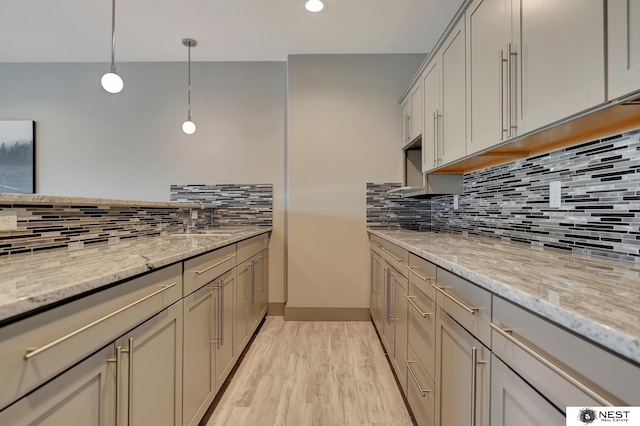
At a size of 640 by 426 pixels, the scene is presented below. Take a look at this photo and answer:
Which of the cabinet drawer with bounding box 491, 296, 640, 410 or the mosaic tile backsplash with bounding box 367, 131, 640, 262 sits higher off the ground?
the mosaic tile backsplash with bounding box 367, 131, 640, 262

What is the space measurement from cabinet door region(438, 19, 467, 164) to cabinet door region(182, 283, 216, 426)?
63.1 inches

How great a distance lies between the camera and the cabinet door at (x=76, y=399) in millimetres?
664

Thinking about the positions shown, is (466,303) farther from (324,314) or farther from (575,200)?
(324,314)

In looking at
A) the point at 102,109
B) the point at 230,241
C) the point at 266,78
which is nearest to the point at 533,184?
the point at 230,241

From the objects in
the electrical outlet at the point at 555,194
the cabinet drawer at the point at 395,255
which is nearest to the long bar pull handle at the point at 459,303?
the cabinet drawer at the point at 395,255

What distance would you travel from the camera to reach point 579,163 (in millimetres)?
1415

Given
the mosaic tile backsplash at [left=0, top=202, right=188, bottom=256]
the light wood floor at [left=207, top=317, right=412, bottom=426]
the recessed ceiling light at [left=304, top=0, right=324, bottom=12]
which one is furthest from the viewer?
the recessed ceiling light at [left=304, top=0, right=324, bottom=12]

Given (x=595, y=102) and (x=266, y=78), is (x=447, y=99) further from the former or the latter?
(x=266, y=78)

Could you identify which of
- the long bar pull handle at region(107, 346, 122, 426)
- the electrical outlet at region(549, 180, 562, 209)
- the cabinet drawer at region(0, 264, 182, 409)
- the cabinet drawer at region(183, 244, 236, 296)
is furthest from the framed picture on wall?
the electrical outlet at region(549, 180, 562, 209)

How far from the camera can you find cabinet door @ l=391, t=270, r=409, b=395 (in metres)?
1.84

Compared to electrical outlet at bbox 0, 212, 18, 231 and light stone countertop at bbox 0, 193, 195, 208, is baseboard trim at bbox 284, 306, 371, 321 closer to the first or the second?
light stone countertop at bbox 0, 193, 195, 208

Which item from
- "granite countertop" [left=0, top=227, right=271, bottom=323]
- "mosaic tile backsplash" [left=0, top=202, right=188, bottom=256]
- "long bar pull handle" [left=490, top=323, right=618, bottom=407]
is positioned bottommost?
"long bar pull handle" [left=490, top=323, right=618, bottom=407]

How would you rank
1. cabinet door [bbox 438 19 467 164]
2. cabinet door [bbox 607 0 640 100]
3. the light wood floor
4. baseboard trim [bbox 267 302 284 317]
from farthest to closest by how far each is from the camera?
1. baseboard trim [bbox 267 302 284 317]
2. cabinet door [bbox 438 19 467 164]
3. the light wood floor
4. cabinet door [bbox 607 0 640 100]

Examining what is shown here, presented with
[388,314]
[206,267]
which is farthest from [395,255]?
[206,267]
